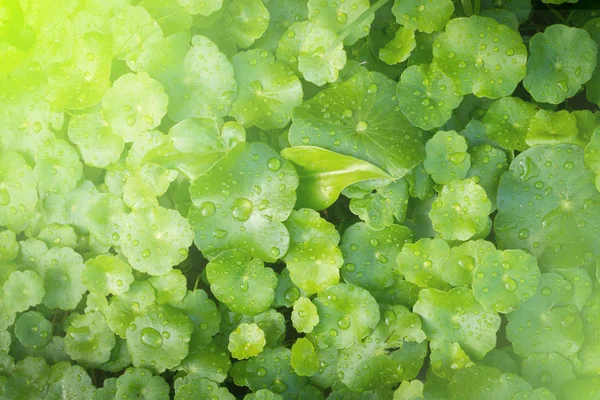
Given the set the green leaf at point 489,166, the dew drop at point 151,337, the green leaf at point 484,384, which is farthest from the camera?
the dew drop at point 151,337

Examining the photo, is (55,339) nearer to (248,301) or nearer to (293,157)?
(248,301)

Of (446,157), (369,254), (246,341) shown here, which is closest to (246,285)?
(246,341)

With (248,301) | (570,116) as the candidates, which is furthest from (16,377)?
(570,116)

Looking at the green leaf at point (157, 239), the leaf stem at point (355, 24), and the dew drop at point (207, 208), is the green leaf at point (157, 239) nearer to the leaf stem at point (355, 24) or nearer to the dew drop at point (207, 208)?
the dew drop at point (207, 208)

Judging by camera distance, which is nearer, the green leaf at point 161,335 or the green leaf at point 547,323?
the green leaf at point 547,323

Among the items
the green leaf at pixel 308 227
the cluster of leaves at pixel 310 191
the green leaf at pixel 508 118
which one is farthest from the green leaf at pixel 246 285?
the green leaf at pixel 508 118

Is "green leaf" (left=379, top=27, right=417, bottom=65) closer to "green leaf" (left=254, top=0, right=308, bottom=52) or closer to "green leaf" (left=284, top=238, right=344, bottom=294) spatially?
"green leaf" (left=254, top=0, right=308, bottom=52)

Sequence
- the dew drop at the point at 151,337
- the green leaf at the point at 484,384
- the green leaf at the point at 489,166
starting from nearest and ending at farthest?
1. the green leaf at the point at 484,384
2. the green leaf at the point at 489,166
3. the dew drop at the point at 151,337

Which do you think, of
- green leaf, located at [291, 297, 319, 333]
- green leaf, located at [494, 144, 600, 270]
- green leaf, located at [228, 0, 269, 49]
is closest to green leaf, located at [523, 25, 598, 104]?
green leaf, located at [494, 144, 600, 270]
